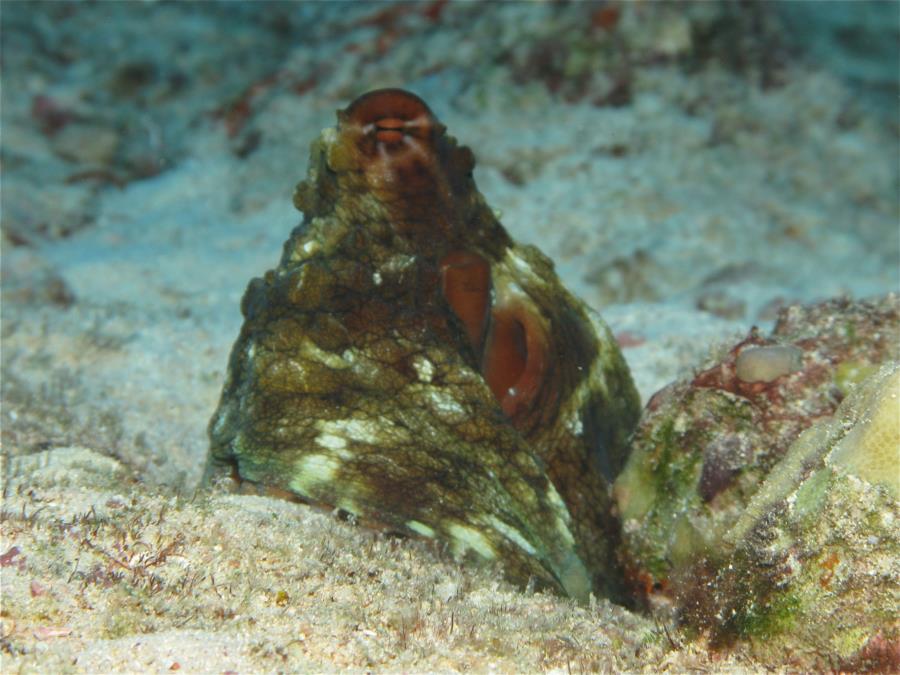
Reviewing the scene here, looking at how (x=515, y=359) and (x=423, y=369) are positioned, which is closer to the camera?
(x=423, y=369)

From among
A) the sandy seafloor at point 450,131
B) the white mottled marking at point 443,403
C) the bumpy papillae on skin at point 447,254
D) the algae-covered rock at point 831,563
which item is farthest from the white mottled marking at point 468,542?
the sandy seafloor at point 450,131

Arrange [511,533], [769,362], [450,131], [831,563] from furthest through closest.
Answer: [450,131] → [769,362] → [511,533] → [831,563]

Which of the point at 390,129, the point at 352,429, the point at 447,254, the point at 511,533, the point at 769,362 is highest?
the point at 390,129

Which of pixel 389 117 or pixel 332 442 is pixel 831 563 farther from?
pixel 389 117

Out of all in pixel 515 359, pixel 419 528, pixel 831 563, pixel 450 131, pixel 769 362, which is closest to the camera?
pixel 831 563

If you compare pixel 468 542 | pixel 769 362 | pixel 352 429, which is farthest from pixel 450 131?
pixel 468 542

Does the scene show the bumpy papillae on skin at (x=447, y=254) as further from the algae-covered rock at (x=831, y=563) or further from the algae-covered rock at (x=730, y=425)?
the algae-covered rock at (x=831, y=563)

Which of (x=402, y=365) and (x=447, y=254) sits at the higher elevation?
(x=447, y=254)

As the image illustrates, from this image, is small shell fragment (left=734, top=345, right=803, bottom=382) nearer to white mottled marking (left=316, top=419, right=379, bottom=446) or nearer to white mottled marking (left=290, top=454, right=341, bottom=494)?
white mottled marking (left=316, top=419, right=379, bottom=446)
